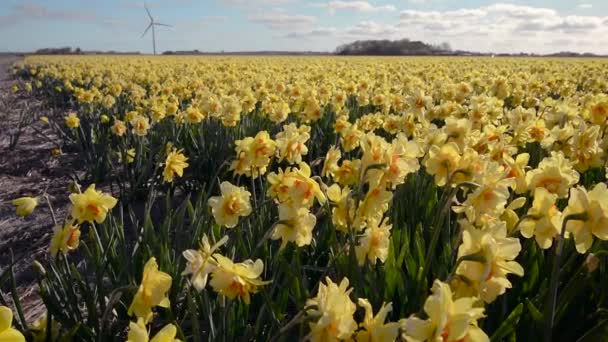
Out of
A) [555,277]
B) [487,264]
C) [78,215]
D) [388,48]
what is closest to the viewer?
[487,264]

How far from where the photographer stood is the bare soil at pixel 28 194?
11.1 ft

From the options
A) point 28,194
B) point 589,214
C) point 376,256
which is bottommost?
point 28,194

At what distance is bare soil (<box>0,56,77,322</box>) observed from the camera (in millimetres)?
3391

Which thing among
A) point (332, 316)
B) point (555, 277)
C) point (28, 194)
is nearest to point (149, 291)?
point (332, 316)

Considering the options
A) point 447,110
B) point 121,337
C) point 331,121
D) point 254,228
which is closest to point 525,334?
point 254,228

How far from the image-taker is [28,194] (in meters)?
5.48

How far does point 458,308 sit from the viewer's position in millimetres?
1055

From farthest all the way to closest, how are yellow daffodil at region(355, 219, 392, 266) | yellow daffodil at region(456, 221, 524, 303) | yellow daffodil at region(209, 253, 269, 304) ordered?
yellow daffodil at region(355, 219, 392, 266)
yellow daffodil at region(209, 253, 269, 304)
yellow daffodil at region(456, 221, 524, 303)

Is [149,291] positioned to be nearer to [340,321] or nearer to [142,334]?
[142,334]

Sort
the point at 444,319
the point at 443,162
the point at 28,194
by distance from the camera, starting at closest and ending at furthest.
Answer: the point at 444,319 < the point at 443,162 < the point at 28,194

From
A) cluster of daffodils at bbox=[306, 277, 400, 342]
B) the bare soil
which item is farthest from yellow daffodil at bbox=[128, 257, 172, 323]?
the bare soil

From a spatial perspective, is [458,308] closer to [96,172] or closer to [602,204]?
[602,204]

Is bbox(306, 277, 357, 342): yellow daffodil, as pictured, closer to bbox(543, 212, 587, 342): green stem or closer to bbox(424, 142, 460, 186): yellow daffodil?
bbox(543, 212, 587, 342): green stem

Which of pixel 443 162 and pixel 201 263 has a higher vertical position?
pixel 443 162
